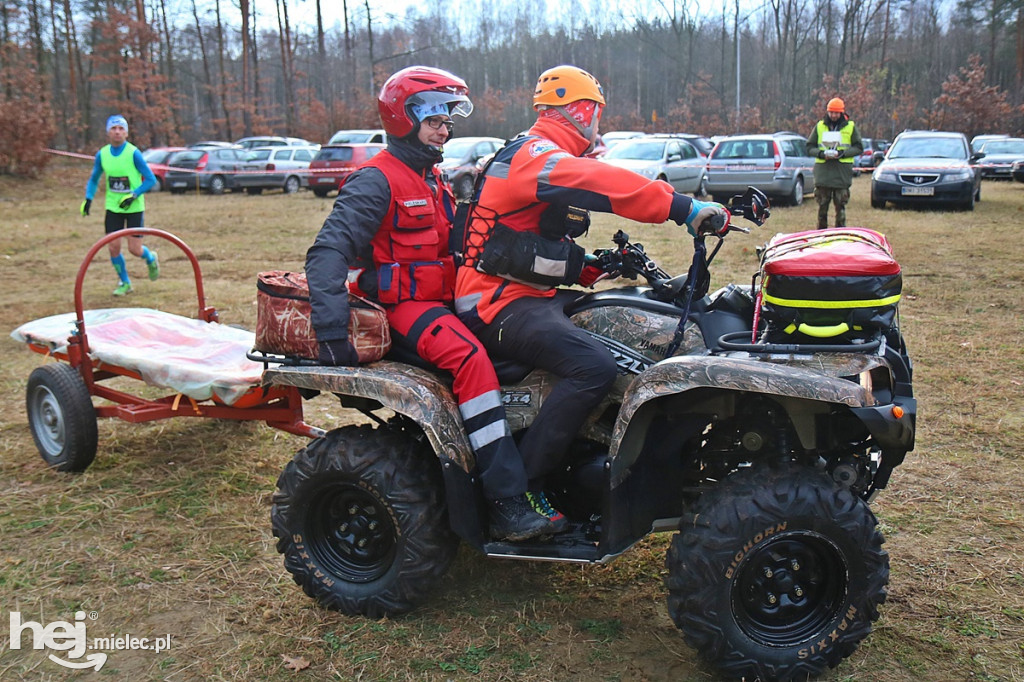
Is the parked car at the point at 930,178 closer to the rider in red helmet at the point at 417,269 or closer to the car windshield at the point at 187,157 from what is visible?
the rider in red helmet at the point at 417,269

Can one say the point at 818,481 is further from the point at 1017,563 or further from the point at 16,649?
the point at 16,649

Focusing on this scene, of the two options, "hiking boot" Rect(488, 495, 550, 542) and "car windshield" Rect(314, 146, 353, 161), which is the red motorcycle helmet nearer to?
"hiking boot" Rect(488, 495, 550, 542)

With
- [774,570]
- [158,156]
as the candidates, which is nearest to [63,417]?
[774,570]

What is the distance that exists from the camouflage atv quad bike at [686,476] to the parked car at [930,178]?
16.0 m

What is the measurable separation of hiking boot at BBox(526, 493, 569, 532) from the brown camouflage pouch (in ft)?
2.86

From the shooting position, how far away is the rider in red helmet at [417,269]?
3.49m

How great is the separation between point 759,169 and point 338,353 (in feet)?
60.0

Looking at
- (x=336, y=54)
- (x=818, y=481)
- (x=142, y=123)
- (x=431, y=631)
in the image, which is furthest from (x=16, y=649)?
(x=336, y=54)

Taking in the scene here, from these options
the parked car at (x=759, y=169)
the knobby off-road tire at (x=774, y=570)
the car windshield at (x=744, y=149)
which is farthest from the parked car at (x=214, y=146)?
the knobby off-road tire at (x=774, y=570)

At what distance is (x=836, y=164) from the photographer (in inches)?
518

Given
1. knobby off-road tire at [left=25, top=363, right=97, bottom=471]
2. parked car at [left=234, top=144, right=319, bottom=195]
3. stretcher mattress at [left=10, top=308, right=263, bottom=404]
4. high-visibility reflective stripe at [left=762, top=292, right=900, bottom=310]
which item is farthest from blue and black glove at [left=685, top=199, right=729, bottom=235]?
parked car at [left=234, top=144, right=319, bottom=195]

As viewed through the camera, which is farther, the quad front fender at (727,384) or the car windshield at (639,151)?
the car windshield at (639,151)

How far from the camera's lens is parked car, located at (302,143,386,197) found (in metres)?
25.1

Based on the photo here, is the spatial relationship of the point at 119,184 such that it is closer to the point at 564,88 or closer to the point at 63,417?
the point at 63,417
